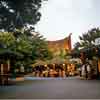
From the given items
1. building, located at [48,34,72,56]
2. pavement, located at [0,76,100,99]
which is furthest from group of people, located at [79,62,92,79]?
building, located at [48,34,72,56]

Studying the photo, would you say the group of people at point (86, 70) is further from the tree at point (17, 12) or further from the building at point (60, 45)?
the building at point (60, 45)

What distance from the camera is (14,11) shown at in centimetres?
1059

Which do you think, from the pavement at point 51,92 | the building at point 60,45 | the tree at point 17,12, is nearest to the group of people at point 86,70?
the pavement at point 51,92

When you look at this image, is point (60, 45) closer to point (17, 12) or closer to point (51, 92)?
point (17, 12)

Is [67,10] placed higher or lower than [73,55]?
higher

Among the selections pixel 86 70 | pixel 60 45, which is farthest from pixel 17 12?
pixel 60 45

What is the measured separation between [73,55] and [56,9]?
187 inches

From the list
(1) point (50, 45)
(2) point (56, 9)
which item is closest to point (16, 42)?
(2) point (56, 9)

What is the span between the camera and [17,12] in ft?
35.2

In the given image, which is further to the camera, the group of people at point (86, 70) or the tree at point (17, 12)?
the group of people at point (86, 70)

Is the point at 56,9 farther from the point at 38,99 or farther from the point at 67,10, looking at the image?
the point at 38,99

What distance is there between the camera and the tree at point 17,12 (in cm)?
1019

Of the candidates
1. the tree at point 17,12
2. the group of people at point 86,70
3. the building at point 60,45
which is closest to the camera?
the tree at point 17,12

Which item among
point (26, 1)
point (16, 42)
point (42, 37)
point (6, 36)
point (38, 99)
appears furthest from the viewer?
point (42, 37)
